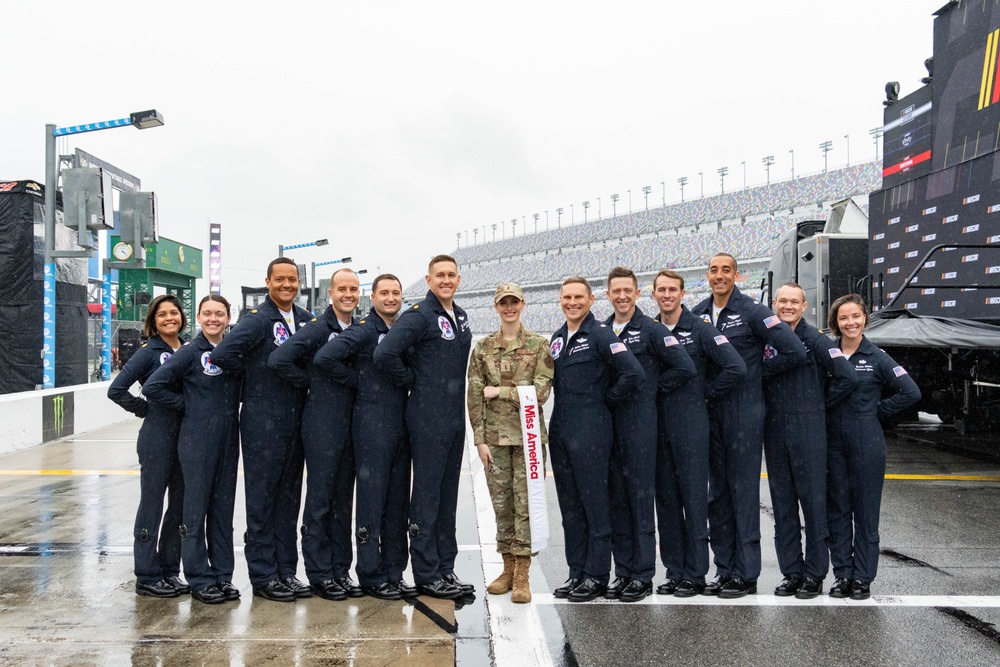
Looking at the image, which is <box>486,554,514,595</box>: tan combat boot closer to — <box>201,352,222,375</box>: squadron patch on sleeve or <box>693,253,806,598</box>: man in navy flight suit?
<box>693,253,806,598</box>: man in navy flight suit

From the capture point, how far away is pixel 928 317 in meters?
7.86

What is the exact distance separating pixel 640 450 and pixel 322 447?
171 centimetres

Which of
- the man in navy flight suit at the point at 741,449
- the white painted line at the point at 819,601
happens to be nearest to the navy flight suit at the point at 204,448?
the white painted line at the point at 819,601

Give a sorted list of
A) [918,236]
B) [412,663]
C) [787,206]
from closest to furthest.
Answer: [412,663] → [918,236] → [787,206]

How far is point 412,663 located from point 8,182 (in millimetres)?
14427

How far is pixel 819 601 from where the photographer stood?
14.3 ft

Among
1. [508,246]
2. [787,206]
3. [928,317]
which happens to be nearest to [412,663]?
[928,317]

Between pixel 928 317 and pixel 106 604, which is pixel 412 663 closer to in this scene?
pixel 106 604

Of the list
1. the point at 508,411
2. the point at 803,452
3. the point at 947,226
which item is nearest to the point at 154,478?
the point at 508,411

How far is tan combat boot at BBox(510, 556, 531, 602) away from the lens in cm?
434

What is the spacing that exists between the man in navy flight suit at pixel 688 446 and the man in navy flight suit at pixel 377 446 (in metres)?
1.44

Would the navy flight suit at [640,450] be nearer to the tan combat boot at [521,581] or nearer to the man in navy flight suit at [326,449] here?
the tan combat boot at [521,581]

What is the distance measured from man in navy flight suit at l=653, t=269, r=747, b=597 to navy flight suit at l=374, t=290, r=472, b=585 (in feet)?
3.79

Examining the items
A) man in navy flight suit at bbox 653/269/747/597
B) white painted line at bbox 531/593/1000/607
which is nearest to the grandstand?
white painted line at bbox 531/593/1000/607
